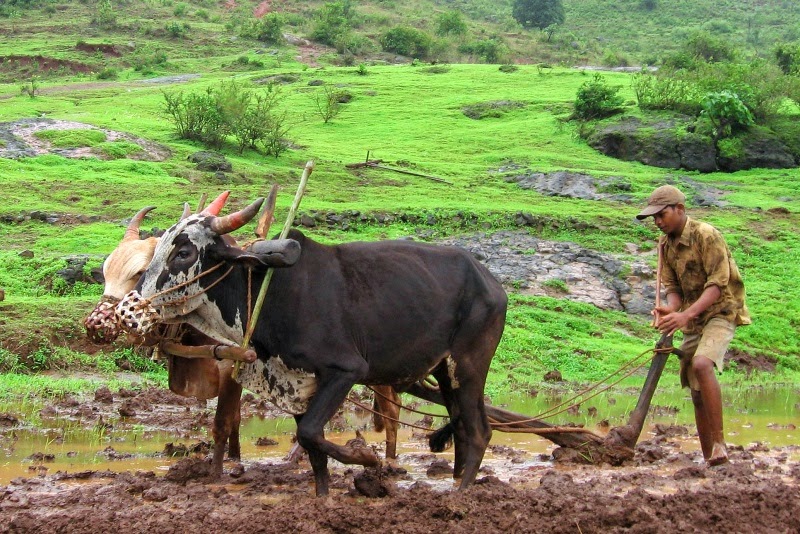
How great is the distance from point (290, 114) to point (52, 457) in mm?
29576

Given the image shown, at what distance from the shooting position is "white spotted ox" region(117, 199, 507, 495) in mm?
6621

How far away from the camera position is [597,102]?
32531mm

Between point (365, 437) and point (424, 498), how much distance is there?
367 centimetres

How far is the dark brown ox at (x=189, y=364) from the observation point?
7.13 m

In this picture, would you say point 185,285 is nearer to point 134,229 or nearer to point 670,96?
point 134,229

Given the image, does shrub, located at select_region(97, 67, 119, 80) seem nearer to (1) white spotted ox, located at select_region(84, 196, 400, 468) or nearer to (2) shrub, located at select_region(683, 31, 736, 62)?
(2) shrub, located at select_region(683, 31, 736, 62)

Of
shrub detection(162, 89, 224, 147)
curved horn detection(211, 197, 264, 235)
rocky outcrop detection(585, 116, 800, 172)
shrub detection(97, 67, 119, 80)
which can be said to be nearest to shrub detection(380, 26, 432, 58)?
shrub detection(97, 67, 119, 80)

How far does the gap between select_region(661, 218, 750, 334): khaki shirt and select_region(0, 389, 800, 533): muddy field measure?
46.1 inches

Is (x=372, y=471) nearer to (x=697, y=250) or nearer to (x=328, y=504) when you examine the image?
(x=328, y=504)

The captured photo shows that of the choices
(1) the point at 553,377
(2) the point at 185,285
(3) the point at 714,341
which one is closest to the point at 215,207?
(2) the point at 185,285

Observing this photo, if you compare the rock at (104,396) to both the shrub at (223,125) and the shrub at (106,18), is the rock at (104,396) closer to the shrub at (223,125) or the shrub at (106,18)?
the shrub at (223,125)

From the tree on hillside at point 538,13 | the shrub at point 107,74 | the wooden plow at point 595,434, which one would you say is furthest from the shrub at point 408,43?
the wooden plow at point 595,434

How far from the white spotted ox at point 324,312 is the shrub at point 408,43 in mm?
54649

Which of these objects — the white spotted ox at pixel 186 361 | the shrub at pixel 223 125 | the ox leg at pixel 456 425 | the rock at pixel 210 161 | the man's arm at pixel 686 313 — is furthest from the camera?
the shrub at pixel 223 125
